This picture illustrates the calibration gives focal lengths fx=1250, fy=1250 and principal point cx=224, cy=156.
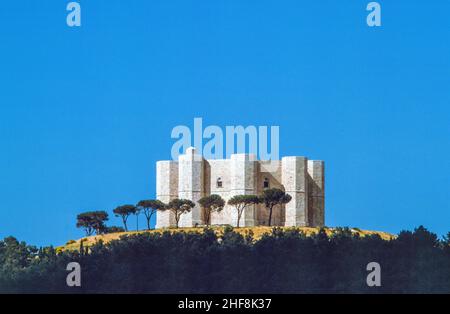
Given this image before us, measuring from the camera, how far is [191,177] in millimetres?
109438

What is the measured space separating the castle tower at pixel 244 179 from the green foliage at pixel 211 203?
118 cm

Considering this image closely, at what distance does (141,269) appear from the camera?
88938 millimetres

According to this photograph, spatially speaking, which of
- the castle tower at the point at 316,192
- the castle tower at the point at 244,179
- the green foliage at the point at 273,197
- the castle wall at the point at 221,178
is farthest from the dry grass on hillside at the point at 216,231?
the castle tower at the point at 316,192

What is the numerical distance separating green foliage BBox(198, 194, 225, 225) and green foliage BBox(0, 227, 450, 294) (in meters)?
11.6

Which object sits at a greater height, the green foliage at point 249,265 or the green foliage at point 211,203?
the green foliage at point 211,203

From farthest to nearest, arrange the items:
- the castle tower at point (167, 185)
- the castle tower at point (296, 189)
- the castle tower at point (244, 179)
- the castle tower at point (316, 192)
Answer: the castle tower at point (316, 192)
the castle tower at point (167, 185)
the castle tower at point (296, 189)
the castle tower at point (244, 179)

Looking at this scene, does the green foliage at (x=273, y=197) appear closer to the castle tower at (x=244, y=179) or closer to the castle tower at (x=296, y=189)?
the castle tower at (x=296, y=189)

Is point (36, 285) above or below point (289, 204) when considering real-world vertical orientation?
below

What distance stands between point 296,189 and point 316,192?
117 inches

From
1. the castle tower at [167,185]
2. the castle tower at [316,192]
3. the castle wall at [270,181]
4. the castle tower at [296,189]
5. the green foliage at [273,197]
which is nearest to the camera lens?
the green foliage at [273,197]

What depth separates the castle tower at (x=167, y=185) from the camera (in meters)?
111

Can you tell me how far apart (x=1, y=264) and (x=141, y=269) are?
24538 millimetres
